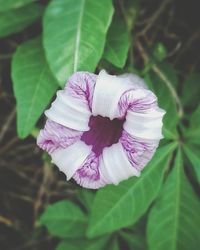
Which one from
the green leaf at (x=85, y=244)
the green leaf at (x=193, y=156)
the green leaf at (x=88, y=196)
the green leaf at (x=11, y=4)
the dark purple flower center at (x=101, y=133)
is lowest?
the green leaf at (x=85, y=244)

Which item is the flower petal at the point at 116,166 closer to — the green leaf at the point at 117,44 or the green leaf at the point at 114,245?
the green leaf at the point at 117,44

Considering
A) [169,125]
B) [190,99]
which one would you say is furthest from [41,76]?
[190,99]

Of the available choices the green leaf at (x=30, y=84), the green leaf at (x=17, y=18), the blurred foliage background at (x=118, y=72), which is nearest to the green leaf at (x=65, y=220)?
the blurred foliage background at (x=118, y=72)

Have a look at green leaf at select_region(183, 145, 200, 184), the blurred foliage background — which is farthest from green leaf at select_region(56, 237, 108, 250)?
green leaf at select_region(183, 145, 200, 184)

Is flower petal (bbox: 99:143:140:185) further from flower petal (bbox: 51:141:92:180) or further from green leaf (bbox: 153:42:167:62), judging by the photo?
green leaf (bbox: 153:42:167:62)

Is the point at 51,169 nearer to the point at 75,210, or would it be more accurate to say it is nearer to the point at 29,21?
the point at 75,210

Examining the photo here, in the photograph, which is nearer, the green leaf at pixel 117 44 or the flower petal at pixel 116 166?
the flower petal at pixel 116 166

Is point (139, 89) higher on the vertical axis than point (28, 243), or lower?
higher

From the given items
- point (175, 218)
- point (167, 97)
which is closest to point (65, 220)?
point (175, 218)
